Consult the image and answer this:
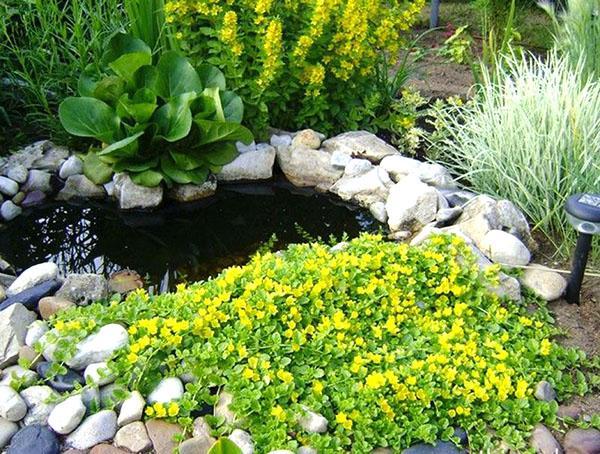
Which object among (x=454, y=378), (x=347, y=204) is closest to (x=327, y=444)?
(x=454, y=378)

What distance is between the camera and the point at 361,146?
162 inches

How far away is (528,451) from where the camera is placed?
2.19 meters

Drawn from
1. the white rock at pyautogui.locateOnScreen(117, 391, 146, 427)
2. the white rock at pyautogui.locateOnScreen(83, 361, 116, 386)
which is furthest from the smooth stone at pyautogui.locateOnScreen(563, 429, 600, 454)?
the white rock at pyautogui.locateOnScreen(83, 361, 116, 386)

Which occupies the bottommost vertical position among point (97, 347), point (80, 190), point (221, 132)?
point (80, 190)

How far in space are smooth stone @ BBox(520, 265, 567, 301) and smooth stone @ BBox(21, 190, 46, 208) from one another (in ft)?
7.97

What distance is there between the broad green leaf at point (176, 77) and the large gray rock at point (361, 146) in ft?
2.69

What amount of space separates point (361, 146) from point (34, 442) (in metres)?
2.50

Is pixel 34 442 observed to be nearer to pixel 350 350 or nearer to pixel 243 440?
pixel 243 440

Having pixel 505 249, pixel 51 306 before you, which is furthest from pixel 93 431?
pixel 505 249

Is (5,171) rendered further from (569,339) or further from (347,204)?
(569,339)

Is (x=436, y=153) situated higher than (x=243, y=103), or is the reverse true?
(x=243, y=103)

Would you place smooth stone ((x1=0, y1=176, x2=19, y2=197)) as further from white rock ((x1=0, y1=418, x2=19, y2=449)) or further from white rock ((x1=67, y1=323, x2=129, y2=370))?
white rock ((x1=0, y1=418, x2=19, y2=449))

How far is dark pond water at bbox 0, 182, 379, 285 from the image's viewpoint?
3.47 metres

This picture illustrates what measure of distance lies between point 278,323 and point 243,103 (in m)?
1.78
